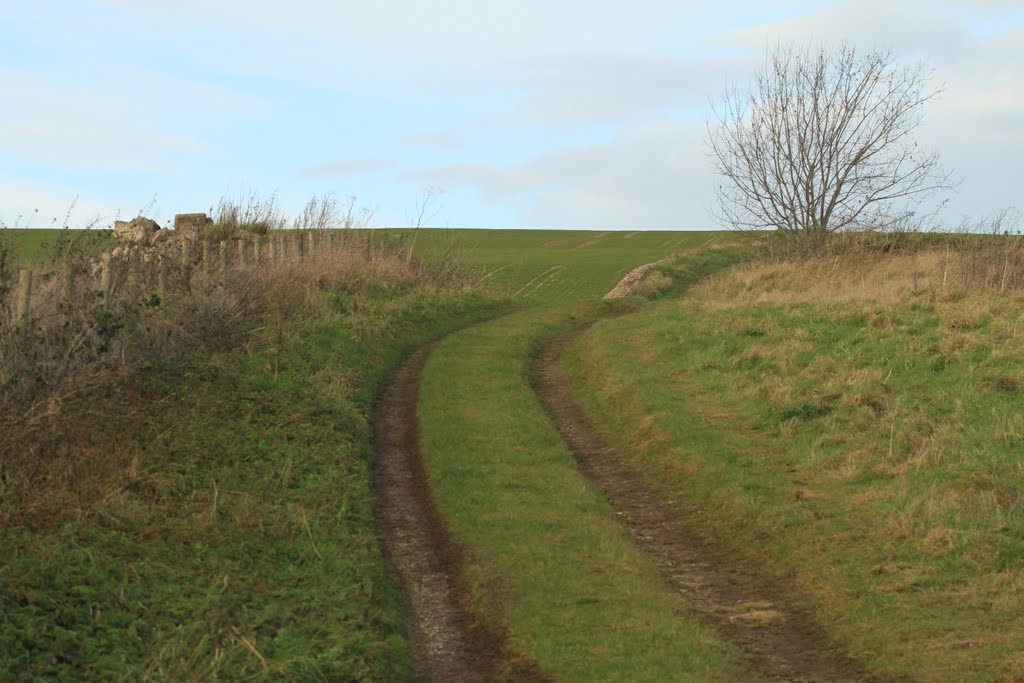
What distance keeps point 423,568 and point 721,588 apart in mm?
2829

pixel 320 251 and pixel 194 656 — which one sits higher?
pixel 320 251

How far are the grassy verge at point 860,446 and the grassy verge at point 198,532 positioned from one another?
389 centimetres

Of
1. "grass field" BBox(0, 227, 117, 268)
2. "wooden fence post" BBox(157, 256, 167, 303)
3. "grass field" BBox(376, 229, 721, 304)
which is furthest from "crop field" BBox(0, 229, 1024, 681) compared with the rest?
"grass field" BBox(376, 229, 721, 304)

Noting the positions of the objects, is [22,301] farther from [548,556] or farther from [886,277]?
[886,277]

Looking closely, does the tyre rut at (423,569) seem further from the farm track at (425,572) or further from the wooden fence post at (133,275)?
the wooden fence post at (133,275)

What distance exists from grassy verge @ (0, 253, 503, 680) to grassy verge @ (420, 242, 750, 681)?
3.37ft

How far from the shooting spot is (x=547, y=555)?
10227 millimetres

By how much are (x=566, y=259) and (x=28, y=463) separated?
1883 inches

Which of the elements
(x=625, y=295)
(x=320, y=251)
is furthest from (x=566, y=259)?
(x=320, y=251)

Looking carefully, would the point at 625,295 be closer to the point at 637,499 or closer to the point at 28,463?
the point at 637,499

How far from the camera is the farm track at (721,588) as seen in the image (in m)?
8.07

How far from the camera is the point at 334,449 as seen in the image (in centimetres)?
1328

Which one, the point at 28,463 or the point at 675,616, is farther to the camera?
the point at 28,463

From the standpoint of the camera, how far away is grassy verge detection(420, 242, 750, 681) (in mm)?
8086
